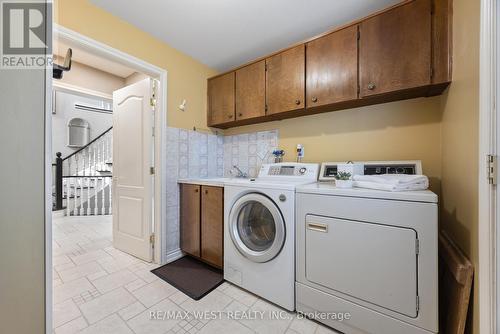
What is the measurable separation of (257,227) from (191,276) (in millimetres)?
790

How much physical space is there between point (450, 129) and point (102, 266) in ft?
10.3

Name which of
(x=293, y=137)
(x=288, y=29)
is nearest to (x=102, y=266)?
(x=293, y=137)

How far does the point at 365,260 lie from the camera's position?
3.66 feet

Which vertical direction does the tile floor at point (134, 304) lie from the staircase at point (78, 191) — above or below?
below

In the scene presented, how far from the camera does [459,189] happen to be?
110cm

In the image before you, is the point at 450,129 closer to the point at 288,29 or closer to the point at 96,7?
the point at 288,29

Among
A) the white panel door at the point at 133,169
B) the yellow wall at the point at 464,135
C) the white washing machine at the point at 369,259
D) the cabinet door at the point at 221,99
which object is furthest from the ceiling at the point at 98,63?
the yellow wall at the point at 464,135

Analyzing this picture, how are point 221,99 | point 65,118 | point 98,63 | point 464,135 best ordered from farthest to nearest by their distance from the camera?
point 65,118 → point 98,63 → point 221,99 → point 464,135

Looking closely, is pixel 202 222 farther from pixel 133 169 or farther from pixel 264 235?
pixel 133 169

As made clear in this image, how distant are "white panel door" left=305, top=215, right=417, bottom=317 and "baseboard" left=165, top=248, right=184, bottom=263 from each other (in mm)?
1485

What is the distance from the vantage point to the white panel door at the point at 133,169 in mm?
2078

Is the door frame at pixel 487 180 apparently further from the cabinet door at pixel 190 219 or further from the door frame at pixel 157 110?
the door frame at pixel 157 110

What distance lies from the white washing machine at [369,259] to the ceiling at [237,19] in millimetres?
1443

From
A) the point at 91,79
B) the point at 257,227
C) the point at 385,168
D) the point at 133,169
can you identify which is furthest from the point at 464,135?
the point at 91,79
